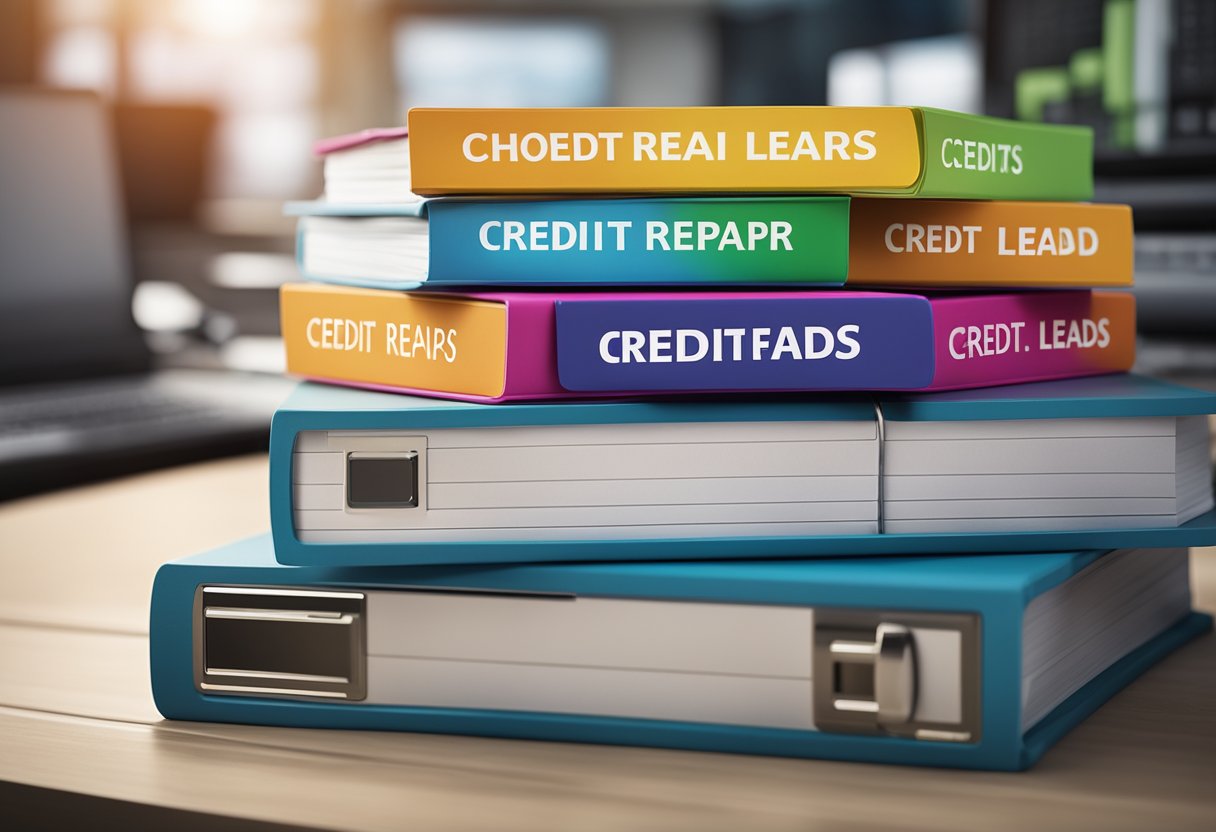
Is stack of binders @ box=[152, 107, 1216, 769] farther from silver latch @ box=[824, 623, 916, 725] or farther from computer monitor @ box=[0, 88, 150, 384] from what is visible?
computer monitor @ box=[0, 88, 150, 384]

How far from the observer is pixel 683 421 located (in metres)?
0.47

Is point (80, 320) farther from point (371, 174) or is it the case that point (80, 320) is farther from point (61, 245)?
point (371, 174)

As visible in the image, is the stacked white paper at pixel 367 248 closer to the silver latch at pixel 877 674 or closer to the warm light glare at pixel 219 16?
the silver latch at pixel 877 674

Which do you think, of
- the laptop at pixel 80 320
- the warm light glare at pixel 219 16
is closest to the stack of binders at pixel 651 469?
the laptop at pixel 80 320

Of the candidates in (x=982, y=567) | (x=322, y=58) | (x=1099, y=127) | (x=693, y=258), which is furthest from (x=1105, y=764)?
(x=322, y=58)

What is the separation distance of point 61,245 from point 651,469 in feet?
3.16

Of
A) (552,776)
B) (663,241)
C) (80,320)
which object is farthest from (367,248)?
(80,320)

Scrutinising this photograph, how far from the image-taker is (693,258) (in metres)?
0.49

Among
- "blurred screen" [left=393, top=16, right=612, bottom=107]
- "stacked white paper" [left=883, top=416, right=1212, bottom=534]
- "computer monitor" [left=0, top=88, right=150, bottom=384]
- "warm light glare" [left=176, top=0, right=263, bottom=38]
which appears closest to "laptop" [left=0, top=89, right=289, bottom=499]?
"computer monitor" [left=0, top=88, right=150, bottom=384]

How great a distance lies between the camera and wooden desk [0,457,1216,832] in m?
0.38

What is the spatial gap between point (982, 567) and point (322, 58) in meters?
5.83

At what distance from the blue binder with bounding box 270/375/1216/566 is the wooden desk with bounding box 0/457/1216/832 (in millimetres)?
62

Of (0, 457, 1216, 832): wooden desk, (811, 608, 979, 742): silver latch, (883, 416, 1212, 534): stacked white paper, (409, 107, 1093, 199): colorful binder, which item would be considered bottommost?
(0, 457, 1216, 832): wooden desk

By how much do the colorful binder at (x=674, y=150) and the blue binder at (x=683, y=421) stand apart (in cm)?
8
